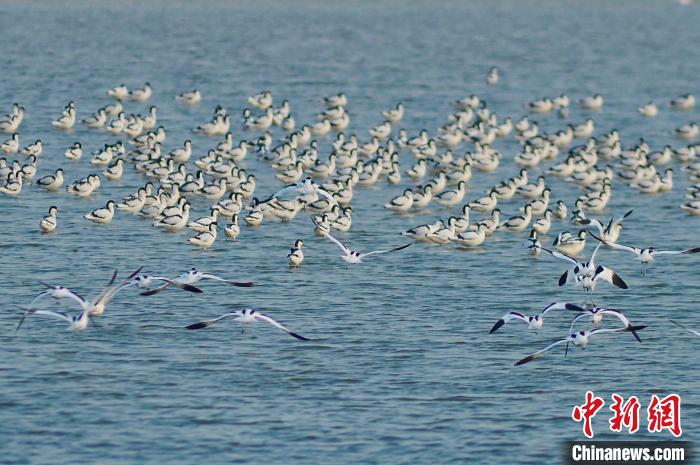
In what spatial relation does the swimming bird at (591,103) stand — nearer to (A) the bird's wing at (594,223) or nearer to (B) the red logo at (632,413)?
(A) the bird's wing at (594,223)

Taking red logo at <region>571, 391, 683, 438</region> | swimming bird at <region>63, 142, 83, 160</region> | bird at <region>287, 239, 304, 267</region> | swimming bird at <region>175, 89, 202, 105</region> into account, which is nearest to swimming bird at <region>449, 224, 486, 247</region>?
bird at <region>287, 239, 304, 267</region>

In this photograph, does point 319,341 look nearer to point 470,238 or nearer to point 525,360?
point 525,360

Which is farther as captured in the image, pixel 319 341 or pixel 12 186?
pixel 12 186


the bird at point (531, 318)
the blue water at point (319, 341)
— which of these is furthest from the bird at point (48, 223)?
the bird at point (531, 318)

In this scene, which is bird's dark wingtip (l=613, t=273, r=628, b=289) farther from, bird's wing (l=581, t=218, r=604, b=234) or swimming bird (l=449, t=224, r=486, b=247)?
swimming bird (l=449, t=224, r=486, b=247)

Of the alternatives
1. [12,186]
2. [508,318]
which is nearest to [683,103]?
[12,186]

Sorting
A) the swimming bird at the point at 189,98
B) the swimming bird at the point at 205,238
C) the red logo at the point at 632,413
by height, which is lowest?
the red logo at the point at 632,413

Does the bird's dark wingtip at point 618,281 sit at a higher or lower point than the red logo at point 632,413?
higher

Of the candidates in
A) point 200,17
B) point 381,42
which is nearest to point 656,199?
point 381,42

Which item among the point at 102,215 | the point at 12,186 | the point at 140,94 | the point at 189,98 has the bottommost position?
the point at 102,215

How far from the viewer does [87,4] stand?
135 metres

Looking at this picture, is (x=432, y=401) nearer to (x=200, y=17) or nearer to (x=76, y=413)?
(x=76, y=413)

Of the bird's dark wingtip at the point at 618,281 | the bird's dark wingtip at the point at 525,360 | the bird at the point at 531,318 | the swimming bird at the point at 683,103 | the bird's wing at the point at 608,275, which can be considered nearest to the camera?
the bird's dark wingtip at the point at 525,360

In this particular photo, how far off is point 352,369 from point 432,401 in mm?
2464
